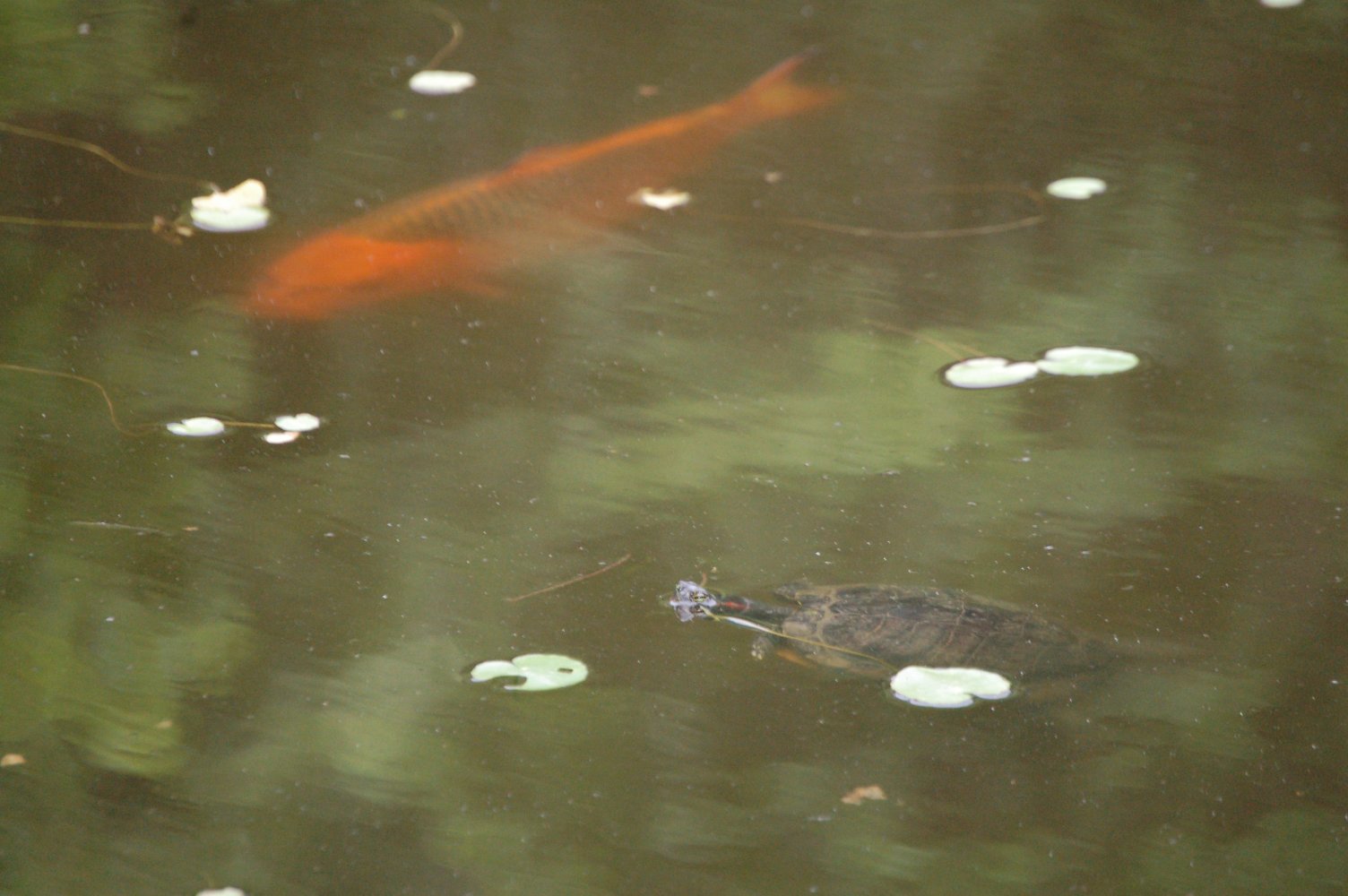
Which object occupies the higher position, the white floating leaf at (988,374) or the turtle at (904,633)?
the white floating leaf at (988,374)

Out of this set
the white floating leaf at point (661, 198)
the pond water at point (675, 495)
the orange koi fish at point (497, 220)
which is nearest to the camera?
the pond water at point (675, 495)

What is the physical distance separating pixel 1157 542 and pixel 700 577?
582mm

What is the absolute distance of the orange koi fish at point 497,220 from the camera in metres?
2.24

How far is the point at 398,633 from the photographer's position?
1559mm

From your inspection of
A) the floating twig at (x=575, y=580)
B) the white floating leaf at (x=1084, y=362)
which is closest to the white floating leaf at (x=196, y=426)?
the floating twig at (x=575, y=580)

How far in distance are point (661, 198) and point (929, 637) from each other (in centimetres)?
128

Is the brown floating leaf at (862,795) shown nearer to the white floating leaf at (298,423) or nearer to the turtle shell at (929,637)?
the turtle shell at (929,637)

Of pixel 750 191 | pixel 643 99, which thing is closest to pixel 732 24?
pixel 643 99

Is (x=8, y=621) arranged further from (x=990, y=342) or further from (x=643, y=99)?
(x=643, y=99)

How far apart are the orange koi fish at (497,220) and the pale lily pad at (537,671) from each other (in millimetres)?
874

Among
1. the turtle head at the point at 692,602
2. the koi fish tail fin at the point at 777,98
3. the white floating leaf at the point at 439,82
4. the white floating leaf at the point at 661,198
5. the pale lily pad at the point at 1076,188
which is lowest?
the turtle head at the point at 692,602

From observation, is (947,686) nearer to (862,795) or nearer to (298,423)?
Result: (862,795)

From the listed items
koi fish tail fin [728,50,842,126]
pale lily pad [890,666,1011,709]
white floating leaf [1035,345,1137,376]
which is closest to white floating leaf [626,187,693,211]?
koi fish tail fin [728,50,842,126]

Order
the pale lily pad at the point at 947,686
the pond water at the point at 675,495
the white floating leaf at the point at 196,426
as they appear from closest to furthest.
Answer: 1. the pond water at the point at 675,495
2. the pale lily pad at the point at 947,686
3. the white floating leaf at the point at 196,426
